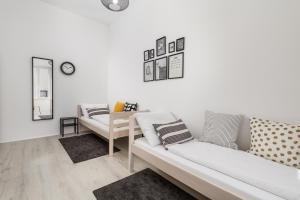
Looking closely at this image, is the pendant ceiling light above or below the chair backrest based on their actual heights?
above

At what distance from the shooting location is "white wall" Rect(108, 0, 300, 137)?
1.45 m

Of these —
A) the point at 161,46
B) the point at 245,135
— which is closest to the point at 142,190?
the point at 245,135

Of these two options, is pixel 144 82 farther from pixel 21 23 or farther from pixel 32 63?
pixel 21 23

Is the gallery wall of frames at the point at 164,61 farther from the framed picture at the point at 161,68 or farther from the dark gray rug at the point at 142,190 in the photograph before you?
the dark gray rug at the point at 142,190

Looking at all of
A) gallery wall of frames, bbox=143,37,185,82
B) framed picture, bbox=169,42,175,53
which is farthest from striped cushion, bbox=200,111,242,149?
framed picture, bbox=169,42,175,53

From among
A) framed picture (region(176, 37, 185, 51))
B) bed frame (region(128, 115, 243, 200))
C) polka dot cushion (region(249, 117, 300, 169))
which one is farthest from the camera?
framed picture (region(176, 37, 185, 51))

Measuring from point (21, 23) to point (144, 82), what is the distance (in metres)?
2.80

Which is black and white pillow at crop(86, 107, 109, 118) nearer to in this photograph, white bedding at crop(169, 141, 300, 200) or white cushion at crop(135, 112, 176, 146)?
white cushion at crop(135, 112, 176, 146)

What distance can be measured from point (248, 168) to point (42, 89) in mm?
3877

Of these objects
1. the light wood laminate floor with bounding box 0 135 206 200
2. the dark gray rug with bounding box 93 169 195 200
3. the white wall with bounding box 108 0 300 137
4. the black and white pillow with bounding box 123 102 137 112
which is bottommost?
the dark gray rug with bounding box 93 169 195 200

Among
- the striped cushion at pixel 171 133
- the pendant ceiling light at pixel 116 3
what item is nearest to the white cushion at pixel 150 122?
the striped cushion at pixel 171 133

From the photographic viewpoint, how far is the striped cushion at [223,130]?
1.63 meters

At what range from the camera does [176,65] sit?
242 centimetres

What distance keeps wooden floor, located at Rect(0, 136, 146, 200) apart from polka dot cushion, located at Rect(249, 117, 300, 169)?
58.4 inches
